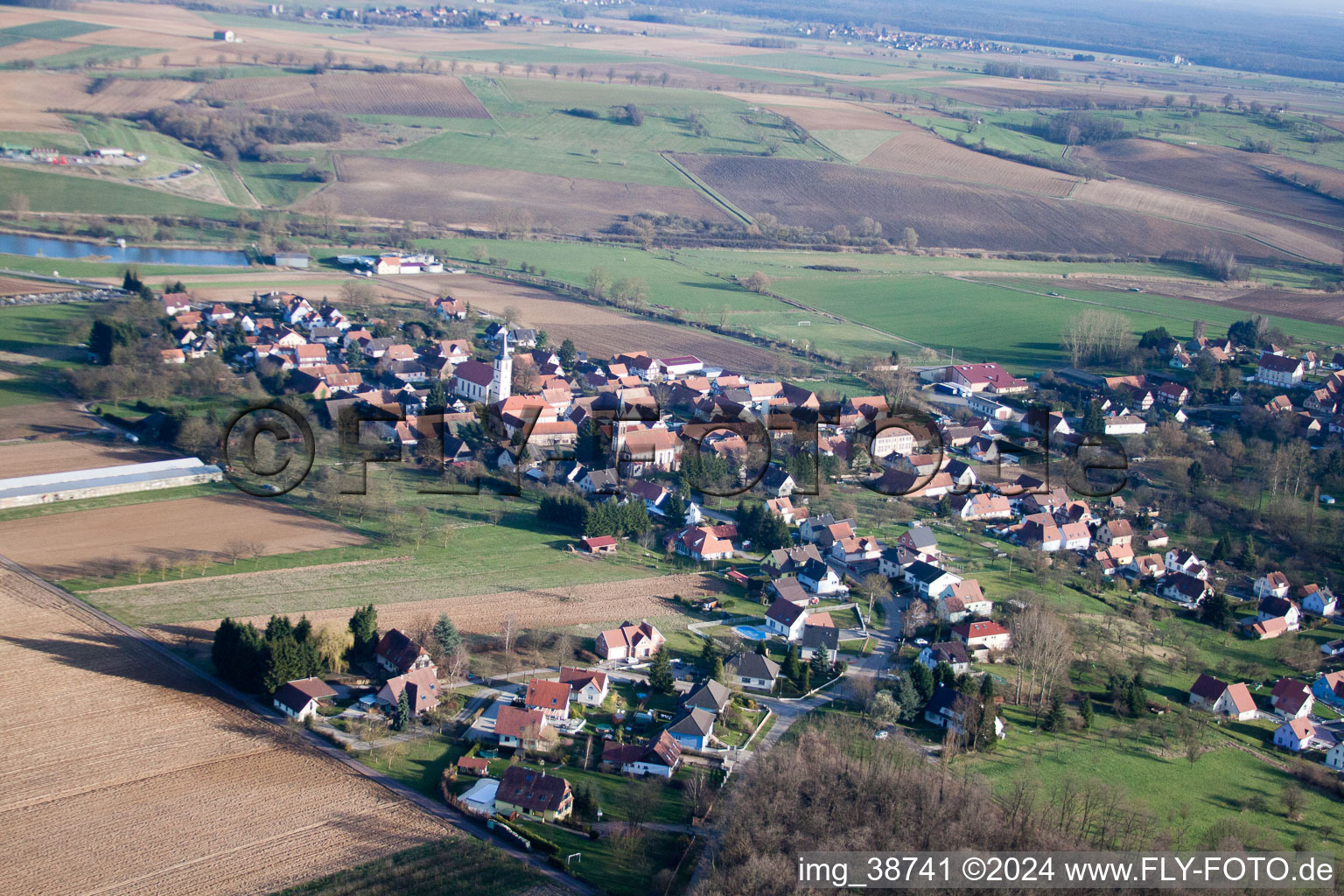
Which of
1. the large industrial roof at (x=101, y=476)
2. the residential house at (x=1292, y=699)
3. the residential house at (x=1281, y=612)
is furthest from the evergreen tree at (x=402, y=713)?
the residential house at (x=1281, y=612)

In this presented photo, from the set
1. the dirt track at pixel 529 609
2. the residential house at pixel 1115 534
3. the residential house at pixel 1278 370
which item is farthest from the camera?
the residential house at pixel 1278 370

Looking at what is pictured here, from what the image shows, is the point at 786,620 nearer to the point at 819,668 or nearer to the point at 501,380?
the point at 819,668

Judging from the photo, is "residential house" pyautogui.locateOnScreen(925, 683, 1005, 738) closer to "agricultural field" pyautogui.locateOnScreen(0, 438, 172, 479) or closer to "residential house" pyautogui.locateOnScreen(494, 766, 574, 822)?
"residential house" pyautogui.locateOnScreen(494, 766, 574, 822)

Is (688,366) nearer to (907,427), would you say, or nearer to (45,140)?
(907,427)

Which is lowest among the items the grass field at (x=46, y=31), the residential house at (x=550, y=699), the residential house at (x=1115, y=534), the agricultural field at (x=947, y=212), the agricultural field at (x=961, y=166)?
the residential house at (x=550, y=699)

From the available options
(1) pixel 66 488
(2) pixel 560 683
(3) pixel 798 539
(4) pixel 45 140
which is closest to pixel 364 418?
(1) pixel 66 488

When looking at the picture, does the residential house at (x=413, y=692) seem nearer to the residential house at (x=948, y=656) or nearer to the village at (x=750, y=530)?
the village at (x=750, y=530)

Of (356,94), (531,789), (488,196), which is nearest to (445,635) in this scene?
(531,789)
